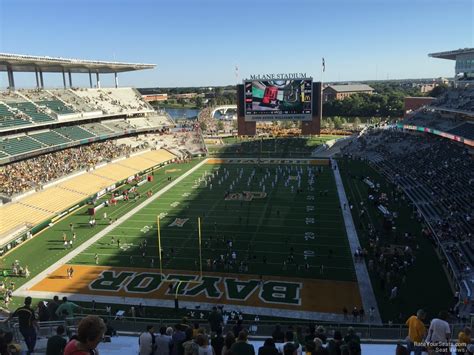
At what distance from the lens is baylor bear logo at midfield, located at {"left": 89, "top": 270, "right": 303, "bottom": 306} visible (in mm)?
Result: 20078

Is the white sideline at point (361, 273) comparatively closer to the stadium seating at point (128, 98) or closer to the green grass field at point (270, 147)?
the green grass field at point (270, 147)

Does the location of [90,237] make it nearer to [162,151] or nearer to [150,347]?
[150,347]

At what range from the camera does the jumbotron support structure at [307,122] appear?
2425 inches

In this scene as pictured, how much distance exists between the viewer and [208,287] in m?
21.1

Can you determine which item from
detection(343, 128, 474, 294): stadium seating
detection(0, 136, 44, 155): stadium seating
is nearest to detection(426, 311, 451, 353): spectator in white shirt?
detection(343, 128, 474, 294): stadium seating

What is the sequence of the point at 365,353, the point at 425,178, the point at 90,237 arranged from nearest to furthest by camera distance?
the point at 365,353
the point at 90,237
the point at 425,178

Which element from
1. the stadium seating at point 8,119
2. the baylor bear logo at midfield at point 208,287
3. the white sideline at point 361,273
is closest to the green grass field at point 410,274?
the white sideline at point 361,273

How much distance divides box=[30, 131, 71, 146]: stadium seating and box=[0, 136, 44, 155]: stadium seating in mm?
1103

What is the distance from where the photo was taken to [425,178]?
122 feet

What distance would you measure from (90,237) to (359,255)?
706 inches

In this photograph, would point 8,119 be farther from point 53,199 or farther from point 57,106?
point 53,199

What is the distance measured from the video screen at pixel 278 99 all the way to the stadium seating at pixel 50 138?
26.4 m

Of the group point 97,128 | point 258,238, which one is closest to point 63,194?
point 258,238

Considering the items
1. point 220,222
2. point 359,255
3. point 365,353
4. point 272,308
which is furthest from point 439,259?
point 365,353
